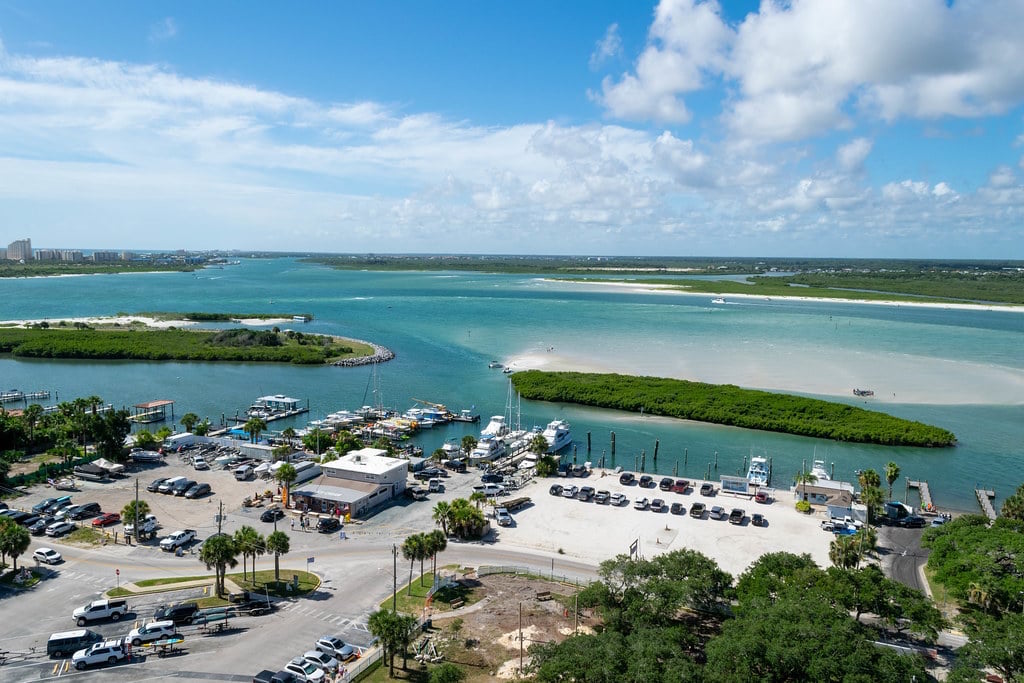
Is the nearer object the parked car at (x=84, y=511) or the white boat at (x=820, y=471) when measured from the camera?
the parked car at (x=84, y=511)

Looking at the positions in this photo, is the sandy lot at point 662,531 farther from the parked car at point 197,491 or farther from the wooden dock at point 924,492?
the parked car at point 197,491

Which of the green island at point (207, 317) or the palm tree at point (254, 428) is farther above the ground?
the green island at point (207, 317)

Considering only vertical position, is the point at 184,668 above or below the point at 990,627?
below

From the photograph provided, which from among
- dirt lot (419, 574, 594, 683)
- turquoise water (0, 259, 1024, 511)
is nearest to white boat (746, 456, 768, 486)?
turquoise water (0, 259, 1024, 511)

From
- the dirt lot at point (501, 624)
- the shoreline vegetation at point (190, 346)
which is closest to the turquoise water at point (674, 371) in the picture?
the shoreline vegetation at point (190, 346)

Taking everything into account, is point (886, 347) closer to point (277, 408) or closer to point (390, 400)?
point (390, 400)

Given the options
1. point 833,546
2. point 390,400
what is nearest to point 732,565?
point 833,546

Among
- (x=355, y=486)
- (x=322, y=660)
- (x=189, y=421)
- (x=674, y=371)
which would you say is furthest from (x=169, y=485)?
(x=674, y=371)
